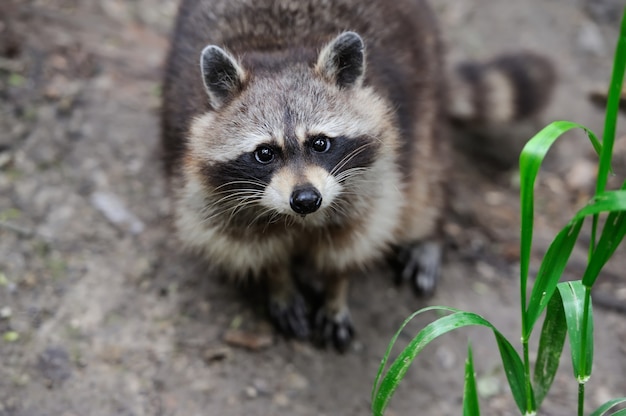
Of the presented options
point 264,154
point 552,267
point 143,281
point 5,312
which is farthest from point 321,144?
point 5,312

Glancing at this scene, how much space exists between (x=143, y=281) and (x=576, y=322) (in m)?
2.20

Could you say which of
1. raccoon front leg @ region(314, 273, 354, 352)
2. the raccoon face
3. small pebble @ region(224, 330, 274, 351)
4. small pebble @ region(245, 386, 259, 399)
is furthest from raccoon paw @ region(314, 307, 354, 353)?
the raccoon face

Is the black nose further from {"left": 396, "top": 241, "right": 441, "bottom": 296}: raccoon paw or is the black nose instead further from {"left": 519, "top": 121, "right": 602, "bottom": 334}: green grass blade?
{"left": 396, "top": 241, "right": 441, "bottom": 296}: raccoon paw

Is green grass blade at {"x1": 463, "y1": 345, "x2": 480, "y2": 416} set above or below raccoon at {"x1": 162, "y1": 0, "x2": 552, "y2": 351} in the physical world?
below

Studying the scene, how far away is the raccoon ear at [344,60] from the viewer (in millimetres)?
2896

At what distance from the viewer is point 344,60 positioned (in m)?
2.97

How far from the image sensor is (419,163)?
3803 mm

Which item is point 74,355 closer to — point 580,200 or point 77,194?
point 77,194

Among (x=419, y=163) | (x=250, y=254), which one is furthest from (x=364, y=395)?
(x=419, y=163)

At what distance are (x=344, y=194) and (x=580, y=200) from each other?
234 cm

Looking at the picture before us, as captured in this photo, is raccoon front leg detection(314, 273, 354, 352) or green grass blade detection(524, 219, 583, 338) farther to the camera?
raccoon front leg detection(314, 273, 354, 352)

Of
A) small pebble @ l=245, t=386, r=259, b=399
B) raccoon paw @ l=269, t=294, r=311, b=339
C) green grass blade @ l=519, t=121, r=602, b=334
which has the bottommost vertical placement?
small pebble @ l=245, t=386, r=259, b=399

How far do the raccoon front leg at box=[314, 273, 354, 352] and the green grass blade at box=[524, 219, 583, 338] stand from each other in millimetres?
1387

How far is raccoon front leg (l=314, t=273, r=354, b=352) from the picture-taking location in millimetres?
3646
